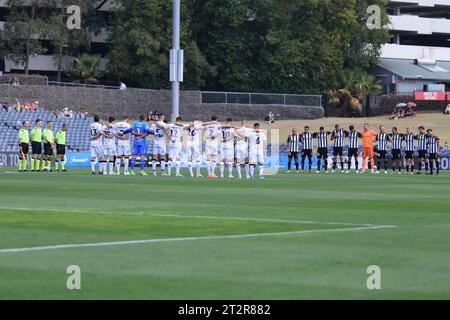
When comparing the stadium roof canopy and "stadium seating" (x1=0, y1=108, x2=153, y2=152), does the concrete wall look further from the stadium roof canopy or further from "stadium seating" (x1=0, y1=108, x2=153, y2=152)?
the stadium roof canopy

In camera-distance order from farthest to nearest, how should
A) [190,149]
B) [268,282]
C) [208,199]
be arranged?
1. [190,149]
2. [208,199]
3. [268,282]

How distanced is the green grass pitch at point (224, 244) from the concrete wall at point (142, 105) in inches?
1902

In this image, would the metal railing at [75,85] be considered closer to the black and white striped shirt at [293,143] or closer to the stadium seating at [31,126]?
the stadium seating at [31,126]

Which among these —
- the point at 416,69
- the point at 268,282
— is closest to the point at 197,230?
the point at 268,282

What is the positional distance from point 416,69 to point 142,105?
1063 inches

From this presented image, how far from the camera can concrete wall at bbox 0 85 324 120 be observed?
77.0 meters

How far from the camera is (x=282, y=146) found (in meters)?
63.2

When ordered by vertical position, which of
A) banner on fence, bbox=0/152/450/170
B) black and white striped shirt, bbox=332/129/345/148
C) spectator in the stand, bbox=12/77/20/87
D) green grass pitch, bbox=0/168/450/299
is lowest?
green grass pitch, bbox=0/168/450/299

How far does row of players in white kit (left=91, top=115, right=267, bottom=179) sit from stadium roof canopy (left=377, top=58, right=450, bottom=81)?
52.6m

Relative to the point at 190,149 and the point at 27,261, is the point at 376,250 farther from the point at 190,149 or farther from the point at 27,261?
the point at 190,149

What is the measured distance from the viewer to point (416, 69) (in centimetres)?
9606

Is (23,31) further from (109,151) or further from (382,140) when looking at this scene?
(109,151)

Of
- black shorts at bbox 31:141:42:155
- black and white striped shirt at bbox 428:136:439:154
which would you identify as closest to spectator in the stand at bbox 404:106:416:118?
black and white striped shirt at bbox 428:136:439:154
